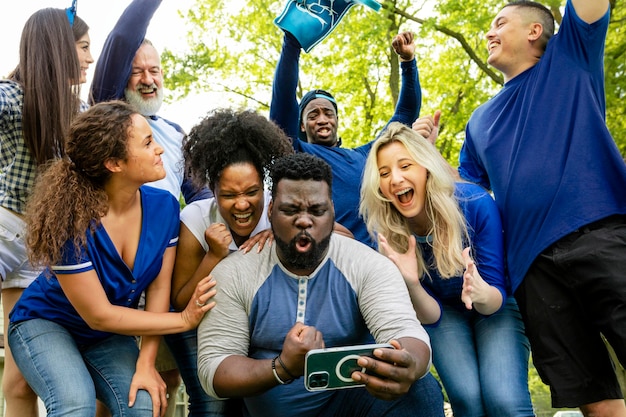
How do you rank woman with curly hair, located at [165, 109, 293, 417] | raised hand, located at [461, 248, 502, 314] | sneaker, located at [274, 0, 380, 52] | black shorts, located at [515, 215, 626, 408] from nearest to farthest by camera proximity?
black shorts, located at [515, 215, 626, 408]
raised hand, located at [461, 248, 502, 314]
woman with curly hair, located at [165, 109, 293, 417]
sneaker, located at [274, 0, 380, 52]

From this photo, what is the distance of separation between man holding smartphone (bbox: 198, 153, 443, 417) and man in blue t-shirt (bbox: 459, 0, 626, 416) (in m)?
0.73

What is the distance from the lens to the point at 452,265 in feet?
12.6

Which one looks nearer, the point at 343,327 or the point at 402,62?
the point at 343,327

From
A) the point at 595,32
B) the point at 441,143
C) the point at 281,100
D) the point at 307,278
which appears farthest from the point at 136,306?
the point at 441,143

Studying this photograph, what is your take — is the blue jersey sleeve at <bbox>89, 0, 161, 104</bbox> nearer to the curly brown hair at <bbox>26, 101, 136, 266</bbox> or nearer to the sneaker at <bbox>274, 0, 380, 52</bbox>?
the curly brown hair at <bbox>26, 101, 136, 266</bbox>

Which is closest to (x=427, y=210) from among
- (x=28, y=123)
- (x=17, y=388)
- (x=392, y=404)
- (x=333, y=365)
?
(x=392, y=404)

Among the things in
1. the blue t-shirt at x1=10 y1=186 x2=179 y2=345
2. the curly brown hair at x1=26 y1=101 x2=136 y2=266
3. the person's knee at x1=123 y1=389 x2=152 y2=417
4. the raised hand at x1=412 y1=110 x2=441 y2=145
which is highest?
the raised hand at x1=412 y1=110 x2=441 y2=145

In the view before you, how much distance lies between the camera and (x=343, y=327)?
11.5 feet

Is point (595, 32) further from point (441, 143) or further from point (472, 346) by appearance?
point (441, 143)

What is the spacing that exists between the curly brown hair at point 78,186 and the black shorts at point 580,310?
7.90ft

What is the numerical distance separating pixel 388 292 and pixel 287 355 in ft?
2.28

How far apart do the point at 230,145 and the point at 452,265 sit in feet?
4.91

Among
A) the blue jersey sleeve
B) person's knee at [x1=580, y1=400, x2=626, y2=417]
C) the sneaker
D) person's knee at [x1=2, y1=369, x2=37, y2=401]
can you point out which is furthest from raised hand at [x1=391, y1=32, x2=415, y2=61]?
person's knee at [x1=2, y1=369, x2=37, y2=401]

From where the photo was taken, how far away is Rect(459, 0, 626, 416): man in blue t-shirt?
3.48 metres
